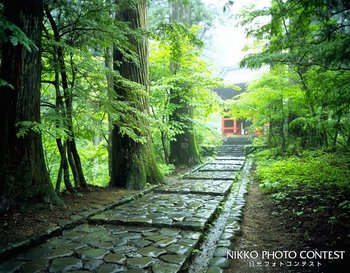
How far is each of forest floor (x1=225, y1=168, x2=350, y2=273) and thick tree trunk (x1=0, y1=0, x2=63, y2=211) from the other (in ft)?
11.4

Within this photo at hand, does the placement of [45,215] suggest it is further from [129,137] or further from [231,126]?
[231,126]

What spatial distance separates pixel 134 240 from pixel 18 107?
9.28ft

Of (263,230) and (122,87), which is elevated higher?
(122,87)

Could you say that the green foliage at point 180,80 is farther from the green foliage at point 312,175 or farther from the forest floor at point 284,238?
the forest floor at point 284,238

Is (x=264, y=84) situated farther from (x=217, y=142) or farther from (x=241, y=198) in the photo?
Answer: (x=217, y=142)

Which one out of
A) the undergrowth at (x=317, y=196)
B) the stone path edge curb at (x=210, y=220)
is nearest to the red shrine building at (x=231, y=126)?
the undergrowth at (x=317, y=196)

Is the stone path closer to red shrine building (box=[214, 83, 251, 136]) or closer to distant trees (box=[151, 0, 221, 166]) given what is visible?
distant trees (box=[151, 0, 221, 166])

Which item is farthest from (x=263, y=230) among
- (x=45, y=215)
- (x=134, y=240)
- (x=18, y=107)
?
(x=18, y=107)

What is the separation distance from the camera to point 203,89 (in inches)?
399

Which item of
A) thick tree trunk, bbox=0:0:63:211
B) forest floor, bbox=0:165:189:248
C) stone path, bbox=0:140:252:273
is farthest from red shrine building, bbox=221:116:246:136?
thick tree trunk, bbox=0:0:63:211

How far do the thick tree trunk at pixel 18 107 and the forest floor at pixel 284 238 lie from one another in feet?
11.4

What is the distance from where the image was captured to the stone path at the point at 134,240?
289 centimetres

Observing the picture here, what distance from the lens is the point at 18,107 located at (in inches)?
163

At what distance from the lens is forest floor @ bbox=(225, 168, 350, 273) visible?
9.42ft
